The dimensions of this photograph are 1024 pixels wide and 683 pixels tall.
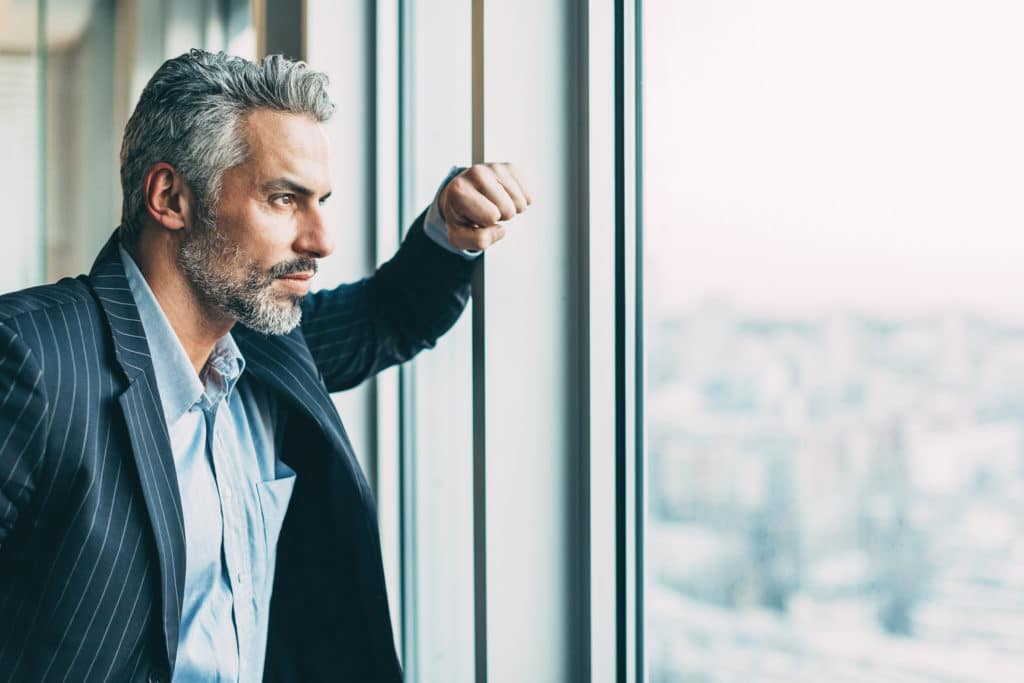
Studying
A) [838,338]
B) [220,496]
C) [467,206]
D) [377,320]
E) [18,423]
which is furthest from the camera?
[377,320]

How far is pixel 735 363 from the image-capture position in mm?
765

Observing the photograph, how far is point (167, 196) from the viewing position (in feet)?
3.47

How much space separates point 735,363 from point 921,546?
220 mm

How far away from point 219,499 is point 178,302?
241 mm

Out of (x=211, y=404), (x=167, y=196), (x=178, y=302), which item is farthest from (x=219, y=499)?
(x=167, y=196)

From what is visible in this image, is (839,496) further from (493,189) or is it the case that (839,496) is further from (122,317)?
(122,317)

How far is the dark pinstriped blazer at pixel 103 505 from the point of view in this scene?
32.7 inches

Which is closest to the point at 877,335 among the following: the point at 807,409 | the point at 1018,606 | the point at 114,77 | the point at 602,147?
the point at 807,409

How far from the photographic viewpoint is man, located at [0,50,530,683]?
0.84m

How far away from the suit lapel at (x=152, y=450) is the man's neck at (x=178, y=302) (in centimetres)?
11

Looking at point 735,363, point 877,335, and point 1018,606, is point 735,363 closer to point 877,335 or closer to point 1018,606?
point 877,335

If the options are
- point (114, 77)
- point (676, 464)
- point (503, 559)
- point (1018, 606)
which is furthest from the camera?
point (114, 77)

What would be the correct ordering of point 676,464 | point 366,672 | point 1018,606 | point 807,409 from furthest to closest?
point 366,672 < point 676,464 < point 807,409 < point 1018,606

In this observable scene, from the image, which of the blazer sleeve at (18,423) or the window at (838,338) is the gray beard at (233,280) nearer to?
the blazer sleeve at (18,423)
